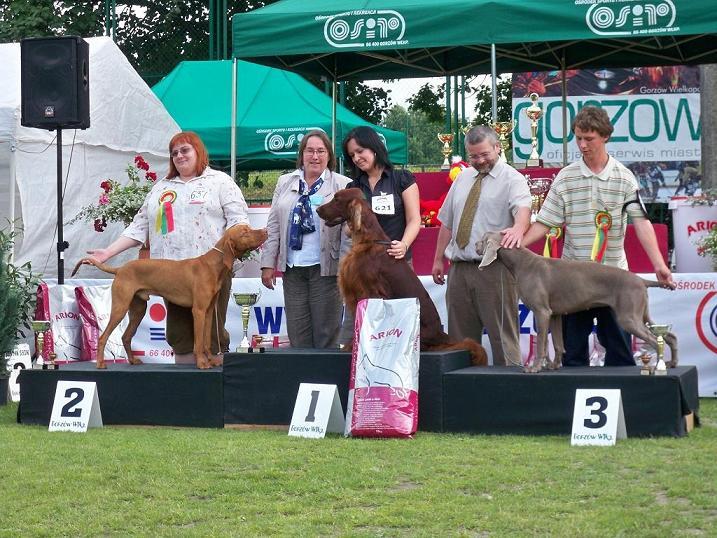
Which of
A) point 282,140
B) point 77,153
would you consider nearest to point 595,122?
point 77,153

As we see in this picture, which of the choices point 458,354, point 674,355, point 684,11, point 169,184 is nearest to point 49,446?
point 169,184

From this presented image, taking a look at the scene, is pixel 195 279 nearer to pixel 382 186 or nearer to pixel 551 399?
pixel 382 186

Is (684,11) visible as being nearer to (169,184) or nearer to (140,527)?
(169,184)

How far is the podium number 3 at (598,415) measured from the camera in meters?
5.27

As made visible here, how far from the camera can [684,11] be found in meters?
8.12

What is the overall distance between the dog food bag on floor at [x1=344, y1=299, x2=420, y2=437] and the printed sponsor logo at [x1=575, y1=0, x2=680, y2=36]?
345 cm

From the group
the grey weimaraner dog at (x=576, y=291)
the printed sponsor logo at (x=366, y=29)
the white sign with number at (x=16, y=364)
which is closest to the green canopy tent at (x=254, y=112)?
the printed sponsor logo at (x=366, y=29)

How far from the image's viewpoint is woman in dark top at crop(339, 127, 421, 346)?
20.3ft

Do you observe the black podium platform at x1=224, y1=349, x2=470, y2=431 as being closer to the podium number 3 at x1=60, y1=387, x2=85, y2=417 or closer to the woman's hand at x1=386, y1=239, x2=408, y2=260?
the woman's hand at x1=386, y1=239, x2=408, y2=260

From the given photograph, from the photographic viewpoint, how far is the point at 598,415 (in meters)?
5.29

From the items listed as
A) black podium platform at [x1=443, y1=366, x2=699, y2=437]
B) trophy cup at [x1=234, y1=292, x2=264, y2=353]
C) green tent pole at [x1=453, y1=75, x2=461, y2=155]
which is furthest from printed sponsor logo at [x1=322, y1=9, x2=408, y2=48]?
green tent pole at [x1=453, y1=75, x2=461, y2=155]

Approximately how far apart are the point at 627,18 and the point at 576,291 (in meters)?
3.35

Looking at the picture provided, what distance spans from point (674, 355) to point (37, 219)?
7.08 metres

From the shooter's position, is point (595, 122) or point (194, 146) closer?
point (595, 122)
